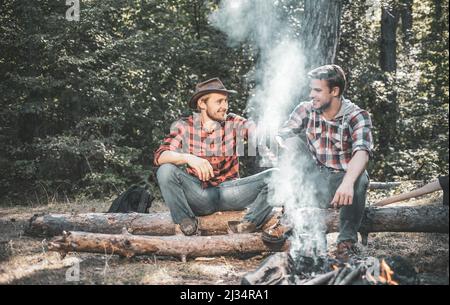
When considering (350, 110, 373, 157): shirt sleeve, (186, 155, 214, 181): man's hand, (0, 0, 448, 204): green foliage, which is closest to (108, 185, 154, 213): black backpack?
(186, 155, 214, 181): man's hand

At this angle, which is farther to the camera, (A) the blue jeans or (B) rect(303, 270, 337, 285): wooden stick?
(A) the blue jeans

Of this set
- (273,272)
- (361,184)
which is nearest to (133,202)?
(273,272)

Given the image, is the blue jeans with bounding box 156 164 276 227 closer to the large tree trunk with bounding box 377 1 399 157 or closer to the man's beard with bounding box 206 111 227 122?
the man's beard with bounding box 206 111 227 122

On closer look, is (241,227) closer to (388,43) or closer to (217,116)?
(217,116)

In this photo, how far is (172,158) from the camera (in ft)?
14.4

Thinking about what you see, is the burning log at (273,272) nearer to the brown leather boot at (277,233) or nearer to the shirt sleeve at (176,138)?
the brown leather boot at (277,233)

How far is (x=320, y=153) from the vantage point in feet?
14.7

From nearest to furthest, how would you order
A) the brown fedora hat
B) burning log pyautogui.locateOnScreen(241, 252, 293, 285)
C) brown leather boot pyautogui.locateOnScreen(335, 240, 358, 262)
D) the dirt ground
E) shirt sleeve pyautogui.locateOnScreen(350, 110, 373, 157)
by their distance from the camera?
1. burning log pyautogui.locateOnScreen(241, 252, 293, 285)
2. the dirt ground
3. shirt sleeve pyautogui.locateOnScreen(350, 110, 373, 157)
4. brown leather boot pyautogui.locateOnScreen(335, 240, 358, 262)
5. the brown fedora hat

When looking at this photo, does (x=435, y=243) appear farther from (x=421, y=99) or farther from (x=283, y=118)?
(x=421, y=99)

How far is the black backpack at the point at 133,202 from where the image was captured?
558cm

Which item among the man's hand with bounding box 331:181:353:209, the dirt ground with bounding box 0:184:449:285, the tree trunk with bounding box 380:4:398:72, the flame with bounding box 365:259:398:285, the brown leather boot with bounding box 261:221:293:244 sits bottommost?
the dirt ground with bounding box 0:184:449:285

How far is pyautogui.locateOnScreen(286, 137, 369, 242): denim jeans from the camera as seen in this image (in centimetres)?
414

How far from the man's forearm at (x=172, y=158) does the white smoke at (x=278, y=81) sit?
0.90 m
